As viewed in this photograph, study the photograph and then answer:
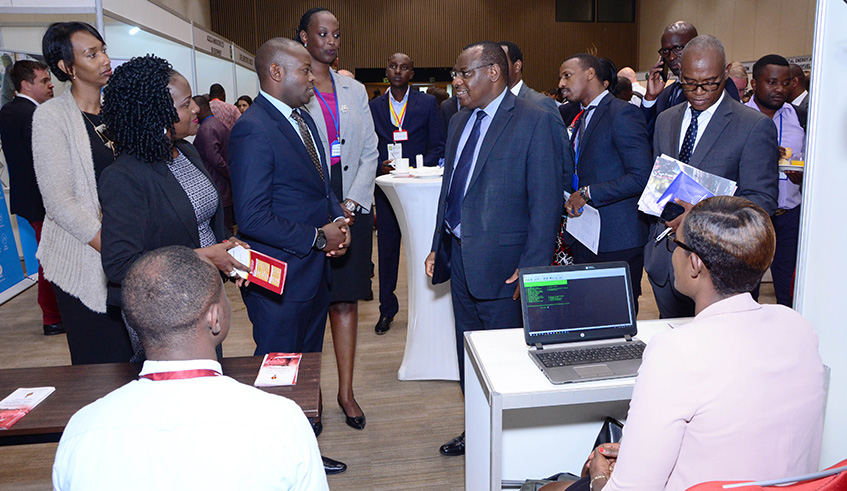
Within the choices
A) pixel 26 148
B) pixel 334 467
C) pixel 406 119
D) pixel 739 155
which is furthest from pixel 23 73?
pixel 739 155

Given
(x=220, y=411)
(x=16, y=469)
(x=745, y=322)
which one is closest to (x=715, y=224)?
(x=745, y=322)

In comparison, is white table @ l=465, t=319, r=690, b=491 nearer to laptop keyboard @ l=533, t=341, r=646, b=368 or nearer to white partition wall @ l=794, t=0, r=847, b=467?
laptop keyboard @ l=533, t=341, r=646, b=368

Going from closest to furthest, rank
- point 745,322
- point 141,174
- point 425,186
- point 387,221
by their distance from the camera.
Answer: point 745,322, point 141,174, point 425,186, point 387,221

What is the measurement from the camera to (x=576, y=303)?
6.34 ft

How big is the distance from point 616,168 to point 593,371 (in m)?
1.45

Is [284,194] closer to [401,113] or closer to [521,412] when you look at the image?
[521,412]

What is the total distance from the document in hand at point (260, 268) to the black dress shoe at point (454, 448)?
1.13 meters

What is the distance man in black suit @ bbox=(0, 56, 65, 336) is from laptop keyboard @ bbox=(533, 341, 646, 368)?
3764 mm

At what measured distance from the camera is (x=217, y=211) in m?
2.29

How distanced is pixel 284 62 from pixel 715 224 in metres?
1.68

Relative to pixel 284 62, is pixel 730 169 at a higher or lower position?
lower

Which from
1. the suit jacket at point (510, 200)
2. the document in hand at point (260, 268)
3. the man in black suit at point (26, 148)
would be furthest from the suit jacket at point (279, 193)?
the man in black suit at point (26, 148)

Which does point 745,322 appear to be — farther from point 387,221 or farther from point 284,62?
point 387,221

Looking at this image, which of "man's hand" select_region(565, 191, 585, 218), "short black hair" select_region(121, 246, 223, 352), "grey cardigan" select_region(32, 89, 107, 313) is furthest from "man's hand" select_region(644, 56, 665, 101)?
"short black hair" select_region(121, 246, 223, 352)
